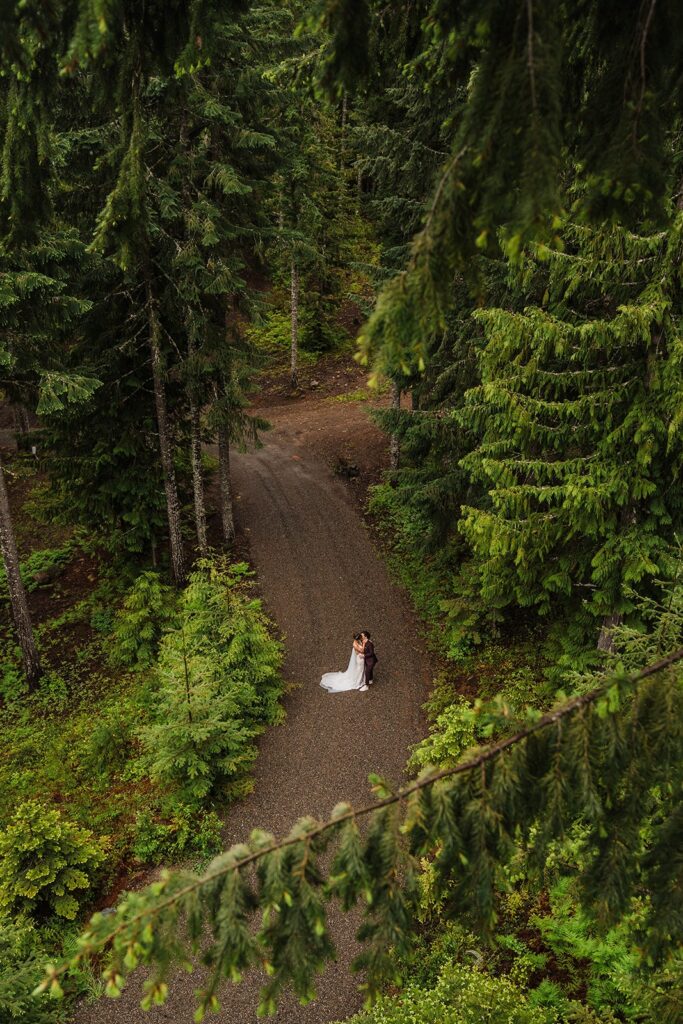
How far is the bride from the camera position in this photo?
15367 mm

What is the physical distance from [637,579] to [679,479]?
1.69 m

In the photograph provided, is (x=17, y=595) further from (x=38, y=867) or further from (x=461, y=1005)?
(x=461, y=1005)

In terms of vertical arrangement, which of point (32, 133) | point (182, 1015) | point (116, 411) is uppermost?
point (32, 133)

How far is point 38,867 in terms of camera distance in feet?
34.1

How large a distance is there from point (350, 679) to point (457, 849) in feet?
39.3

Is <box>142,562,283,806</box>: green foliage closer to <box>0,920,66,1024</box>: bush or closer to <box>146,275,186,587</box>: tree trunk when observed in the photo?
<box>146,275,186,587</box>: tree trunk

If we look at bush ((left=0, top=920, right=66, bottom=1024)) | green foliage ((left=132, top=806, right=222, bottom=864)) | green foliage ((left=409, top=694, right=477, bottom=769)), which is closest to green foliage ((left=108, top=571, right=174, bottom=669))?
green foliage ((left=132, top=806, right=222, bottom=864))

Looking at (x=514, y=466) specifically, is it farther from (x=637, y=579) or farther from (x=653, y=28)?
(x=653, y=28)

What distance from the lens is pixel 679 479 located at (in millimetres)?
10000

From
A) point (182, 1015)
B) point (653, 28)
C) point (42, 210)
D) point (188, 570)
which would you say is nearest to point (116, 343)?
point (188, 570)

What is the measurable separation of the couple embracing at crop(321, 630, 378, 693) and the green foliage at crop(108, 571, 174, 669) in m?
4.54

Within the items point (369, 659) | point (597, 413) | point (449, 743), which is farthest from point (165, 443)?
point (597, 413)

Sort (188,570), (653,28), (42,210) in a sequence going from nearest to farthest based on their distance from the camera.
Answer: (653,28)
(42,210)
(188,570)

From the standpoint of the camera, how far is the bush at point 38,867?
33.7 ft
